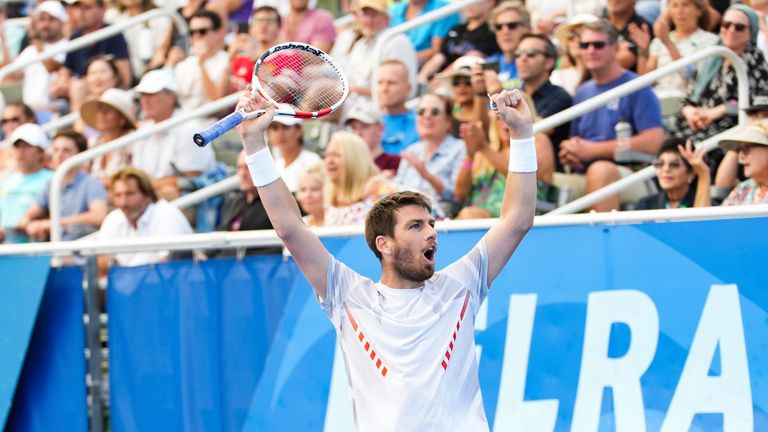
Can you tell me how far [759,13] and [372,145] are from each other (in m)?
2.70

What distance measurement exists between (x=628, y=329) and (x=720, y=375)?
46 cm

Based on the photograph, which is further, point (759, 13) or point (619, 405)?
point (759, 13)

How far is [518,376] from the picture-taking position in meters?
6.64

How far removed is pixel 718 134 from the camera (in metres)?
8.38

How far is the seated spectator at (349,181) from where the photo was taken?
8.31 meters

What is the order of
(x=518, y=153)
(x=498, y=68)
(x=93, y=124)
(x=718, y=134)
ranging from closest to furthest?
(x=518, y=153)
(x=718, y=134)
(x=498, y=68)
(x=93, y=124)

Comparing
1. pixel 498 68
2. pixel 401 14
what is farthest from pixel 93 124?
pixel 498 68

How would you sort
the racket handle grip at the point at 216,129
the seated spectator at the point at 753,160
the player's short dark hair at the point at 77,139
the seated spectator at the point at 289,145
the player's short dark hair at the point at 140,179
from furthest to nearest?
the player's short dark hair at the point at 77,139 → the seated spectator at the point at 289,145 → the player's short dark hair at the point at 140,179 → the seated spectator at the point at 753,160 → the racket handle grip at the point at 216,129

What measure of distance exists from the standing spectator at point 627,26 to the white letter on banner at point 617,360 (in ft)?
11.4

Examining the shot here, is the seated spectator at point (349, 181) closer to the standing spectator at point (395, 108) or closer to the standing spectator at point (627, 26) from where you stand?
the standing spectator at point (395, 108)

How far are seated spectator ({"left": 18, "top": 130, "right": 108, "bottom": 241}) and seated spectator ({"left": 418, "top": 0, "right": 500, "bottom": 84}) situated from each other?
2.65 metres

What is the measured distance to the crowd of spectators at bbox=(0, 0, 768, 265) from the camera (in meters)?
8.38

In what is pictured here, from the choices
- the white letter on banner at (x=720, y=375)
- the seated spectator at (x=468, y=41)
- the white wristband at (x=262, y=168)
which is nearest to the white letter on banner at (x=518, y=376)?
the white letter on banner at (x=720, y=375)

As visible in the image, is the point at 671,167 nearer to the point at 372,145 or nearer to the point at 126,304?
the point at 372,145
